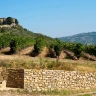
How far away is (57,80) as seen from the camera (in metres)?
18.0

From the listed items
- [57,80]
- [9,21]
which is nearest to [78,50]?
[57,80]

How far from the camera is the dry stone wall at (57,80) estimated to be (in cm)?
1723

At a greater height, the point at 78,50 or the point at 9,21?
the point at 9,21

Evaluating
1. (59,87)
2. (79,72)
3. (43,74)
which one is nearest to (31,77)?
(43,74)

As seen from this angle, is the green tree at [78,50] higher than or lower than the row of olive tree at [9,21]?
lower

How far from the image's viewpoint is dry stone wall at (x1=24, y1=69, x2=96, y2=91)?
17.2m

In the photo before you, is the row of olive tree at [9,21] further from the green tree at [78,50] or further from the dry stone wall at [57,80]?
the dry stone wall at [57,80]

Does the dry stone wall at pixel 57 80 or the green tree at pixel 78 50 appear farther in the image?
the green tree at pixel 78 50

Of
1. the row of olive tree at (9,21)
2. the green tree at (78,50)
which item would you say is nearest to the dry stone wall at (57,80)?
the green tree at (78,50)

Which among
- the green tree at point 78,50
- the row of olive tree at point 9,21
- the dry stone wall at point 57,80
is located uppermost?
the row of olive tree at point 9,21

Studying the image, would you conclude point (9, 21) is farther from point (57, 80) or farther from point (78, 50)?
point (57, 80)

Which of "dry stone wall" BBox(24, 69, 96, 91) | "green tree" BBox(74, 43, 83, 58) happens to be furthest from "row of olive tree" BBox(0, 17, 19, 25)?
"dry stone wall" BBox(24, 69, 96, 91)

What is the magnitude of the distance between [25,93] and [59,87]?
7.54 ft

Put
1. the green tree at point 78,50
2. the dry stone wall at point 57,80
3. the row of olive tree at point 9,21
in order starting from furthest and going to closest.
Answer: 1. the row of olive tree at point 9,21
2. the green tree at point 78,50
3. the dry stone wall at point 57,80
